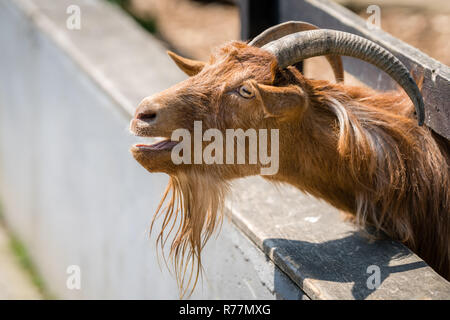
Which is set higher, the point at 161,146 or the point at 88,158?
the point at 161,146

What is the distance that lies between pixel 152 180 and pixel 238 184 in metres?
0.70

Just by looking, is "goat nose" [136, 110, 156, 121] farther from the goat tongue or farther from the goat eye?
the goat eye

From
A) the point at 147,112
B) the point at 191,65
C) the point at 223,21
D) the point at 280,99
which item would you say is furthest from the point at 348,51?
the point at 223,21

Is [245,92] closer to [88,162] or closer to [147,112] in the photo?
[147,112]

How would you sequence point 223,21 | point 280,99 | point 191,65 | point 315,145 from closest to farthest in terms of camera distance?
point 280,99, point 315,145, point 191,65, point 223,21

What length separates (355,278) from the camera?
105 inches

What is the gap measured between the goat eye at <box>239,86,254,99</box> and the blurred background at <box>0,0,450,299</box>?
139cm

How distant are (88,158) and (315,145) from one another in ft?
8.96

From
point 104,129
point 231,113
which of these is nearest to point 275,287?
point 231,113

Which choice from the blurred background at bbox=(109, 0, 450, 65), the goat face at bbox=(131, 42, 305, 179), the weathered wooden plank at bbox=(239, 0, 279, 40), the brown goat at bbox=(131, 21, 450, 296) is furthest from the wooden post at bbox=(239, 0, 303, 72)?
the blurred background at bbox=(109, 0, 450, 65)

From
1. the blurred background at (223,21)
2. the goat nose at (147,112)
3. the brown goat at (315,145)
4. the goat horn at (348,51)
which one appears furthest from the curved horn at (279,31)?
the blurred background at (223,21)

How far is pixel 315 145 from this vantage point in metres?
2.73

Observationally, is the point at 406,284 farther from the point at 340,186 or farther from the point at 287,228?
the point at 287,228

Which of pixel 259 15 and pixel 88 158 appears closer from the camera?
pixel 259 15
